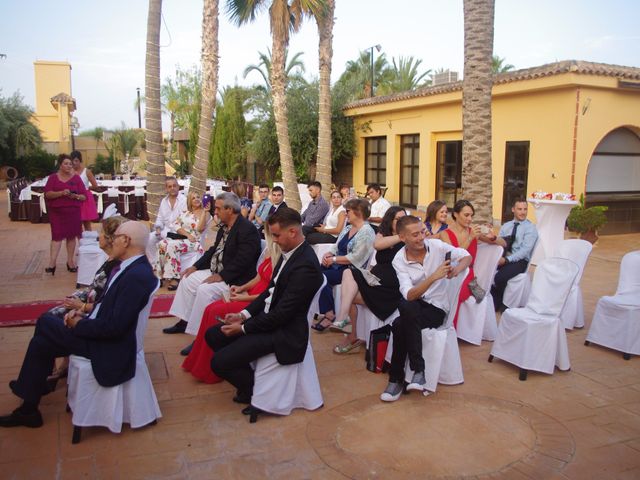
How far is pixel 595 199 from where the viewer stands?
13.6 metres

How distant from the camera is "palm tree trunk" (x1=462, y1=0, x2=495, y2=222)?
805 cm

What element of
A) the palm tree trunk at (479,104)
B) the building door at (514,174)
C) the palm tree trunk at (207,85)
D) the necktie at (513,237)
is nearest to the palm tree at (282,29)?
the palm tree trunk at (207,85)

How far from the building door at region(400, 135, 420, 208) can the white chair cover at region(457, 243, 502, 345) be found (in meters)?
13.3

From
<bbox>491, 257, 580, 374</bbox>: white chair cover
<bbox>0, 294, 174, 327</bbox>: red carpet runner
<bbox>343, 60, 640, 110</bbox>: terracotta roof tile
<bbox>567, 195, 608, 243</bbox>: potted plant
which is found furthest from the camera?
<bbox>343, 60, 640, 110</bbox>: terracotta roof tile

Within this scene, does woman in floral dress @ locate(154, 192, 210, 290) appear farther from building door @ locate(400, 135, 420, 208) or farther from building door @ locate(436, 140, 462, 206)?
building door @ locate(400, 135, 420, 208)

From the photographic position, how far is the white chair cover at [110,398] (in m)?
3.65

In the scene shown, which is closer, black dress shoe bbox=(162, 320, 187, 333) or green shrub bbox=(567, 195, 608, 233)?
black dress shoe bbox=(162, 320, 187, 333)

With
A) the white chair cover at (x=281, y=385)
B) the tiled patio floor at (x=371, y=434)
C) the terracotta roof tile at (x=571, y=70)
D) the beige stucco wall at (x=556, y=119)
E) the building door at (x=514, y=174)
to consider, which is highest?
the terracotta roof tile at (x=571, y=70)

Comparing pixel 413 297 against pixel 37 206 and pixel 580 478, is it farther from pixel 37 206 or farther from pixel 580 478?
pixel 37 206

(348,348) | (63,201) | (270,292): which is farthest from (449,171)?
(270,292)

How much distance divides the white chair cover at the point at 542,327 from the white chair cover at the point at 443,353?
0.61m

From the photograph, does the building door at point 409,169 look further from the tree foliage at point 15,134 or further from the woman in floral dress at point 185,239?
the tree foliage at point 15,134

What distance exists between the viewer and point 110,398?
3.71 metres

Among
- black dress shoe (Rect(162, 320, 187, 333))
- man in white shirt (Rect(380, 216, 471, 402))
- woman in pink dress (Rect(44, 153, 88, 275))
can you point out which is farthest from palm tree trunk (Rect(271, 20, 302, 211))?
man in white shirt (Rect(380, 216, 471, 402))
